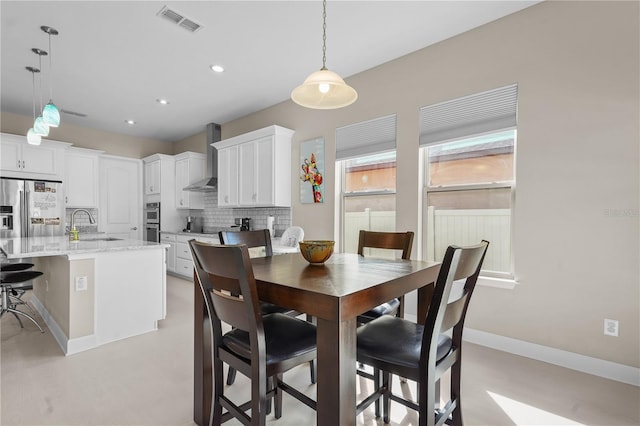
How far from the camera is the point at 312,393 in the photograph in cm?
198

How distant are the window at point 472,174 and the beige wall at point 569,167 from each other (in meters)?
0.14

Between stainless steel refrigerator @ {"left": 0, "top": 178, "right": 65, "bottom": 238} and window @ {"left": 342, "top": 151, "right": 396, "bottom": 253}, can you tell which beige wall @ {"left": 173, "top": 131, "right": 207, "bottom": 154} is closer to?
stainless steel refrigerator @ {"left": 0, "top": 178, "right": 65, "bottom": 238}

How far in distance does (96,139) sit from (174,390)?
19.4 ft

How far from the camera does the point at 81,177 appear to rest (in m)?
5.59

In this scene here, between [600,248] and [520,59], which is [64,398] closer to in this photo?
[600,248]

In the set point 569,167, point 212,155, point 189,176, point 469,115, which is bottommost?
point 569,167

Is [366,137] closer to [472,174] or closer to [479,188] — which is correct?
[472,174]

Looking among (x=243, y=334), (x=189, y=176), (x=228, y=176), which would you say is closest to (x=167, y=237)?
(x=189, y=176)

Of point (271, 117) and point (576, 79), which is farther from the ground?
point (271, 117)

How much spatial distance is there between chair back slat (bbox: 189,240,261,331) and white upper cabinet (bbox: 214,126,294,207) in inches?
123

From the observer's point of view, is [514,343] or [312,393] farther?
[514,343]

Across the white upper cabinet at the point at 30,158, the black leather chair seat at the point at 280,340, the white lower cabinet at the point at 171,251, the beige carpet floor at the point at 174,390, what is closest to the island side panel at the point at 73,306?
the beige carpet floor at the point at 174,390

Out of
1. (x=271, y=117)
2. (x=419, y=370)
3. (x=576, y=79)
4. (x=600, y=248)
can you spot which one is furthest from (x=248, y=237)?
(x=271, y=117)

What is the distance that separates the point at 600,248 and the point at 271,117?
4209 mm
